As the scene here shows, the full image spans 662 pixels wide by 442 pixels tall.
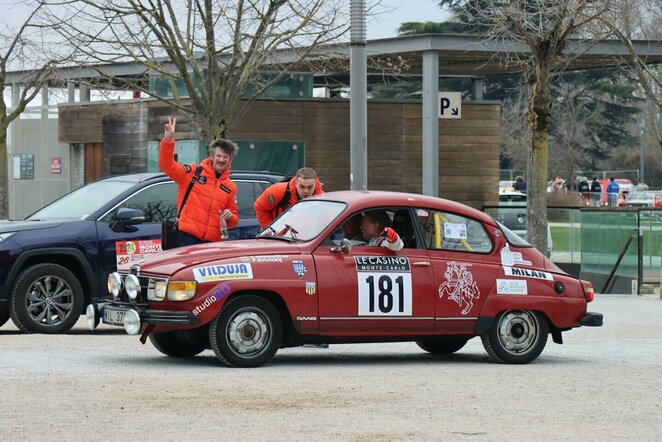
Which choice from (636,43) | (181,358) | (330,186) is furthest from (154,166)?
(181,358)

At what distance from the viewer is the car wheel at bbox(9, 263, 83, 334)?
13945 mm

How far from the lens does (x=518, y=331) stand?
39.3 feet

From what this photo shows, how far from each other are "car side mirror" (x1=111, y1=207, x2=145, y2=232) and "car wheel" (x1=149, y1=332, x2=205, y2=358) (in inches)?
92.0

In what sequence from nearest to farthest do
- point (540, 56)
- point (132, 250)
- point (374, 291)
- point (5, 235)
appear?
1. point (374, 291)
2. point (5, 235)
3. point (132, 250)
4. point (540, 56)

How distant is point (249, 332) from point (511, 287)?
2.39 metres

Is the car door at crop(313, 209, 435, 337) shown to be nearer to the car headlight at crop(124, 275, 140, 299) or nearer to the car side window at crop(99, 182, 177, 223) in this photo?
the car headlight at crop(124, 275, 140, 299)

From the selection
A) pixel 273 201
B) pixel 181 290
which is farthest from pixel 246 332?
pixel 273 201

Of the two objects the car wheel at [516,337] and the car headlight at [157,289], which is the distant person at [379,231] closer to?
the car wheel at [516,337]

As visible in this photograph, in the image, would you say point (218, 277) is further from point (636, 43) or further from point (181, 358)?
point (636, 43)

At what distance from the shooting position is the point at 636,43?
112 feet

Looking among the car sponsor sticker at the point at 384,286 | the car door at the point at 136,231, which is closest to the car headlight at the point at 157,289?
the car sponsor sticker at the point at 384,286

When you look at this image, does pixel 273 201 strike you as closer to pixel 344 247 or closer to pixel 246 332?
pixel 344 247

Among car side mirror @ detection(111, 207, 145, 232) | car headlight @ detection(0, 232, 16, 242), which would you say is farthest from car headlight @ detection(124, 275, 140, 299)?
car headlight @ detection(0, 232, 16, 242)

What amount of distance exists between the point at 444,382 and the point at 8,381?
10.5 ft
